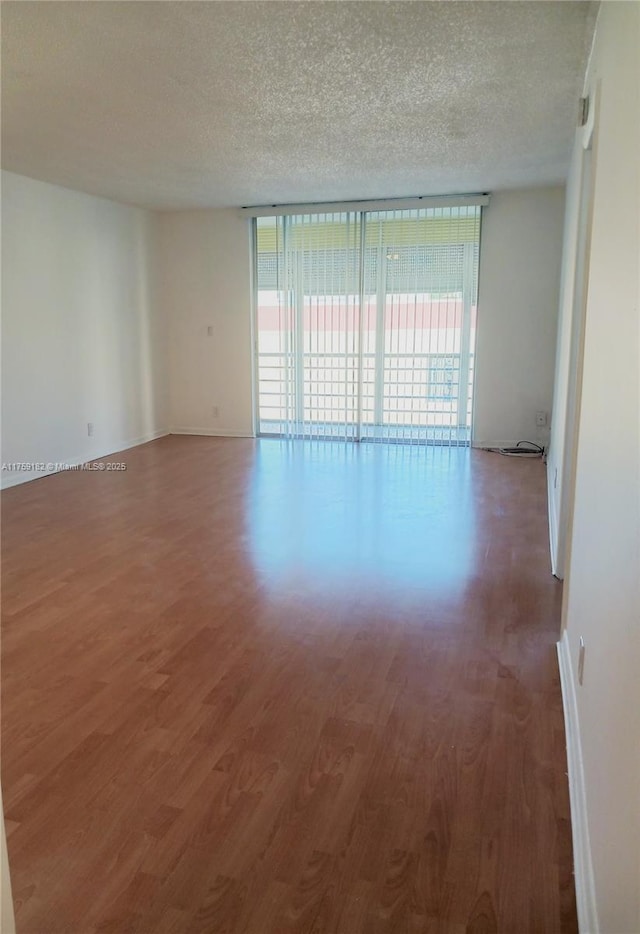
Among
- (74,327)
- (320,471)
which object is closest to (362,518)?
(320,471)

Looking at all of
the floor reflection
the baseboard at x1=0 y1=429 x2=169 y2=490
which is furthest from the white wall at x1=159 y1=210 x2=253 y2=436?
the floor reflection

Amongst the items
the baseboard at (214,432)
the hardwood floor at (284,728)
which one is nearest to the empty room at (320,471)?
the hardwood floor at (284,728)

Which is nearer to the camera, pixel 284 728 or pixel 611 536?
pixel 611 536

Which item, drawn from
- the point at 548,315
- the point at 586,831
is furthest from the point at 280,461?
the point at 586,831

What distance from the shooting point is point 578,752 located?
192 cm

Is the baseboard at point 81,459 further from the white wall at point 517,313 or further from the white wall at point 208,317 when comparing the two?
the white wall at point 517,313

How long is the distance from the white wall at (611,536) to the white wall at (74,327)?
4670mm

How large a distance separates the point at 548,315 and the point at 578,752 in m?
5.56

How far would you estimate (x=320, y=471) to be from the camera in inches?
239

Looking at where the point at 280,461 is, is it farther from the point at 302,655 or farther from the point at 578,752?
the point at 578,752

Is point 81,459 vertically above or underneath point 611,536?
underneath

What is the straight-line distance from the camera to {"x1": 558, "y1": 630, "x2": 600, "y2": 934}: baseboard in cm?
144

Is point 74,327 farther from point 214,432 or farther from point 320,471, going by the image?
point 320,471

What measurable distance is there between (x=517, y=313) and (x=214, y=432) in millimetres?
3690
